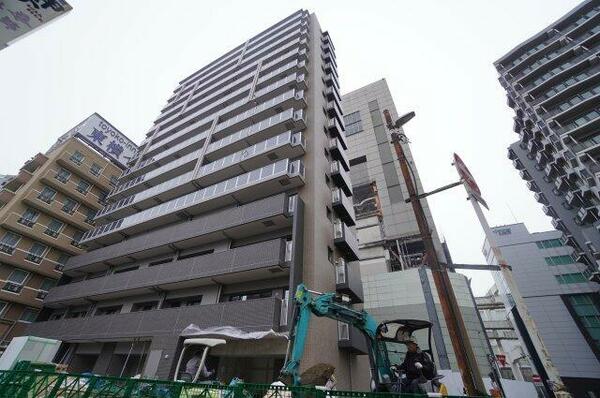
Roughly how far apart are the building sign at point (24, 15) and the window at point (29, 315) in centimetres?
2887

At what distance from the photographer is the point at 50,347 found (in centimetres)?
1795

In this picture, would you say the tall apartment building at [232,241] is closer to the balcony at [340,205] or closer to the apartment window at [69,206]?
the balcony at [340,205]

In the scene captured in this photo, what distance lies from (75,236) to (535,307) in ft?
198

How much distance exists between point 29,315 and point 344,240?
97.1 feet

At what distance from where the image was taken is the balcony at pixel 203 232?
17.0 metres

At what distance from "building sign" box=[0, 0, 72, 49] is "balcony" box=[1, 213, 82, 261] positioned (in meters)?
27.5

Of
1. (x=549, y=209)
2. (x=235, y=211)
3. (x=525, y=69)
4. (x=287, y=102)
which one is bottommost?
(x=235, y=211)

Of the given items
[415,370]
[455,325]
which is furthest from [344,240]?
[455,325]

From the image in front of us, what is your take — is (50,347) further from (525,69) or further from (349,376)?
(525,69)

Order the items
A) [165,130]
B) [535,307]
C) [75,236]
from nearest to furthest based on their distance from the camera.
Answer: [75,236], [165,130], [535,307]

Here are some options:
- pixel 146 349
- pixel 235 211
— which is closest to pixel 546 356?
pixel 235 211

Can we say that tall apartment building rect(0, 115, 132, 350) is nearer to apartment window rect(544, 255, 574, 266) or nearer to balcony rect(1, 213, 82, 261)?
balcony rect(1, 213, 82, 261)

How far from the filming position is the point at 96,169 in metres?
34.1

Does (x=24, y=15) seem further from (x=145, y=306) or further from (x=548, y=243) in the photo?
(x=548, y=243)
